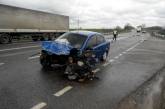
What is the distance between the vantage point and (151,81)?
8.54 metres

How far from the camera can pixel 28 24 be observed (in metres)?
26.0

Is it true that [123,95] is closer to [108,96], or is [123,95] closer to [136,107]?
[108,96]

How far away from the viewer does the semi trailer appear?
73.3 feet

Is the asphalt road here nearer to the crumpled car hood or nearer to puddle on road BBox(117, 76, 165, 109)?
puddle on road BBox(117, 76, 165, 109)

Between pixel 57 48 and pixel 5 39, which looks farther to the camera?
pixel 5 39

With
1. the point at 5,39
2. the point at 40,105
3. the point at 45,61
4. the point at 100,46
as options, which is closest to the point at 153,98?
the point at 40,105

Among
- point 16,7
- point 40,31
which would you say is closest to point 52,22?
point 40,31

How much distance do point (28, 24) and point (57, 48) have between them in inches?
709

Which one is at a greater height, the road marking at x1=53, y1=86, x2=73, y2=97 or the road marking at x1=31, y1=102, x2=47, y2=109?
the road marking at x1=31, y1=102, x2=47, y2=109

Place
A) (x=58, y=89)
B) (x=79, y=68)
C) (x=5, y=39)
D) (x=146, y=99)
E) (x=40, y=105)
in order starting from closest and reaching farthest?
1. (x=40, y=105)
2. (x=146, y=99)
3. (x=58, y=89)
4. (x=79, y=68)
5. (x=5, y=39)

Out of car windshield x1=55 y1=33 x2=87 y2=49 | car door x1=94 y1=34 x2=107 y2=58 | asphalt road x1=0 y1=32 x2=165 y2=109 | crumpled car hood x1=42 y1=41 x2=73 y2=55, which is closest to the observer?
asphalt road x1=0 y1=32 x2=165 y2=109

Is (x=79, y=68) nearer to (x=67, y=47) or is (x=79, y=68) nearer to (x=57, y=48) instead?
(x=67, y=47)

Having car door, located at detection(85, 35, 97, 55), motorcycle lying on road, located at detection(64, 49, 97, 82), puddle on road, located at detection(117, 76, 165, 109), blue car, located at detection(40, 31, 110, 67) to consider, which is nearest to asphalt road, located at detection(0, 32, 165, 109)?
puddle on road, located at detection(117, 76, 165, 109)

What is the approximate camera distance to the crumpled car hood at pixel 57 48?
8.75 m
